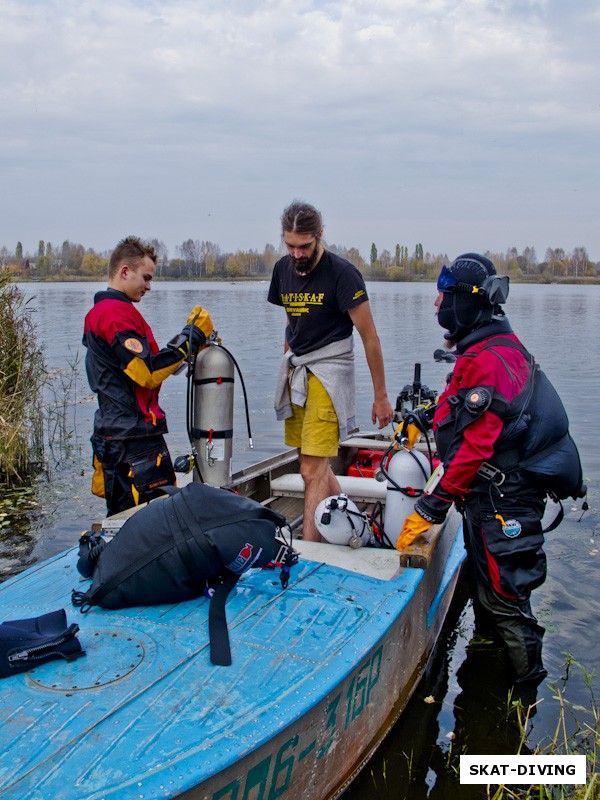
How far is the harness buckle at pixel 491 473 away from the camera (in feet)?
12.9

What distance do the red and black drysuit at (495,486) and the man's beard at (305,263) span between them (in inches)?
45.4

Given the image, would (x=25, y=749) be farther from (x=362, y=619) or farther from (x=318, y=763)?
(x=362, y=619)

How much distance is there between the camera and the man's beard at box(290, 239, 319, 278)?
4661mm

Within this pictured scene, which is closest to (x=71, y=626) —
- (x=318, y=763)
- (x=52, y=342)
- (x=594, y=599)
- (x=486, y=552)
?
(x=318, y=763)

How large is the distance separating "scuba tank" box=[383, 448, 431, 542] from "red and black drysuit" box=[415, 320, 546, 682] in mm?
477

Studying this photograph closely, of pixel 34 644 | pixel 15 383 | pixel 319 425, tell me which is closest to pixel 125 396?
pixel 319 425

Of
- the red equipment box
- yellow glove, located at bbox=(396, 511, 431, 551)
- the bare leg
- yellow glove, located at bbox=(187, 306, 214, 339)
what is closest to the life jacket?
yellow glove, located at bbox=(396, 511, 431, 551)

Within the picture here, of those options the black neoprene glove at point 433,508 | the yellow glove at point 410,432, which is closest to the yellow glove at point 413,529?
the black neoprene glove at point 433,508

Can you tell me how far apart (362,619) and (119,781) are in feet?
4.51

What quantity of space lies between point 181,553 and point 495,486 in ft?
5.45

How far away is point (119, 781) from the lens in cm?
233

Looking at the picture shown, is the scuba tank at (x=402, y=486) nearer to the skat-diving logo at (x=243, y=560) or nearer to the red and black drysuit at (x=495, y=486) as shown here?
the red and black drysuit at (x=495, y=486)

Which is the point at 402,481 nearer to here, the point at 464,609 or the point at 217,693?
the point at 464,609

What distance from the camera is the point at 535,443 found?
3.89m
